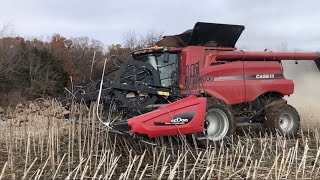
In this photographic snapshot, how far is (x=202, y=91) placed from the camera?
7738 mm

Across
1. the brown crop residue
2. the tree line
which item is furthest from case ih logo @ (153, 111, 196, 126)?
the tree line

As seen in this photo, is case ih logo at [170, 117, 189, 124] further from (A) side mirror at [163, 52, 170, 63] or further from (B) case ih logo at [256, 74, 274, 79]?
(B) case ih logo at [256, 74, 274, 79]

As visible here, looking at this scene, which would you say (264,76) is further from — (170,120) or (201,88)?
(170,120)

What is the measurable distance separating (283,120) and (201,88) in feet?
7.20

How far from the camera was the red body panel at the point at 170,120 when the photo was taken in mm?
6090

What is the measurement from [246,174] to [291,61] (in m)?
5.42

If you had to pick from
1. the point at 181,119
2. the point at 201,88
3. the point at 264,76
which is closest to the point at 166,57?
the point at 201,88

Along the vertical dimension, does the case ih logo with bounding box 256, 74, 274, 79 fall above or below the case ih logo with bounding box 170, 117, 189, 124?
above

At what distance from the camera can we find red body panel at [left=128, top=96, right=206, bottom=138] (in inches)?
240

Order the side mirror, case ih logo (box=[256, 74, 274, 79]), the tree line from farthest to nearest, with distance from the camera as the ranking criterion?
the tree line → case ih logo (box=[256, 74, 274, 79]) → the side mirror

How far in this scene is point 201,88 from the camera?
781 cm

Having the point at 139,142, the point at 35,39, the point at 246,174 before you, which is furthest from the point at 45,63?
the point at 246,174

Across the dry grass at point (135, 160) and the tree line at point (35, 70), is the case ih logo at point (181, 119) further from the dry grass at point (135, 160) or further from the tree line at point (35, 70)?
the tree line at point (35, 70)

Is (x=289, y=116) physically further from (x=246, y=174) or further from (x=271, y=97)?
(x=246, y=174)
